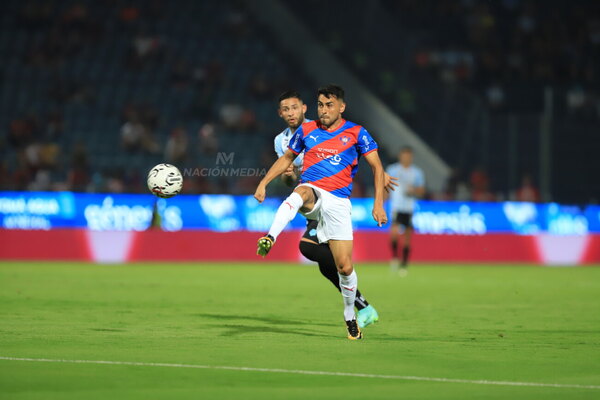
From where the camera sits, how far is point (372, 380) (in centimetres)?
722

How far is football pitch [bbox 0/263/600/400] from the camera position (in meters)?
6.93

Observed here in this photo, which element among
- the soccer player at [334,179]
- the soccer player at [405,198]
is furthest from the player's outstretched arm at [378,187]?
the soccer player at [405,198]

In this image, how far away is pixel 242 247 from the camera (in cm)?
2388

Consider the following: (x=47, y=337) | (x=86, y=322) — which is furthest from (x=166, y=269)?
(x=47, y=337)

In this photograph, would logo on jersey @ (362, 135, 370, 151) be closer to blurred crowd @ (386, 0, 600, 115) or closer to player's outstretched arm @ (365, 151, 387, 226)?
player's outstretched arm @ (365, 151, 387, 226)

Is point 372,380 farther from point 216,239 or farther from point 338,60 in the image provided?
point 338,60

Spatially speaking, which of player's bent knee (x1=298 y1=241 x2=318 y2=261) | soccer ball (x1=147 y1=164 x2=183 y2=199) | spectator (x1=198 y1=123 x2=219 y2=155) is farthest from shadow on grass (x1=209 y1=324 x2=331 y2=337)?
spectator (x1=198 y1=123 x2=219 y2=155)

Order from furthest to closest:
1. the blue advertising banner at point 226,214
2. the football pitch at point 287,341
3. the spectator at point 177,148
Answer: the spectator at point 177,148 < the blue advertising banner at point 226,214 < the football pitch at point 287,341

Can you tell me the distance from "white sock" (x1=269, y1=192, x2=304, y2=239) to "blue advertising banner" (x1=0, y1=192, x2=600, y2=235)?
15.1 meters

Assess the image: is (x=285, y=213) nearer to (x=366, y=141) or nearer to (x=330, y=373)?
(x=366, y=141)

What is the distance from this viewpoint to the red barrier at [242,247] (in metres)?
23.2

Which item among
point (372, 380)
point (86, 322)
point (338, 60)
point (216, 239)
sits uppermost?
point (338, 60)

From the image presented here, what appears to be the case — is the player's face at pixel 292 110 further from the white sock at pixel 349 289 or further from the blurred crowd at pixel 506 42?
the blurred crowd at pixel 506 42

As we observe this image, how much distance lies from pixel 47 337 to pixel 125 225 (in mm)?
15577
